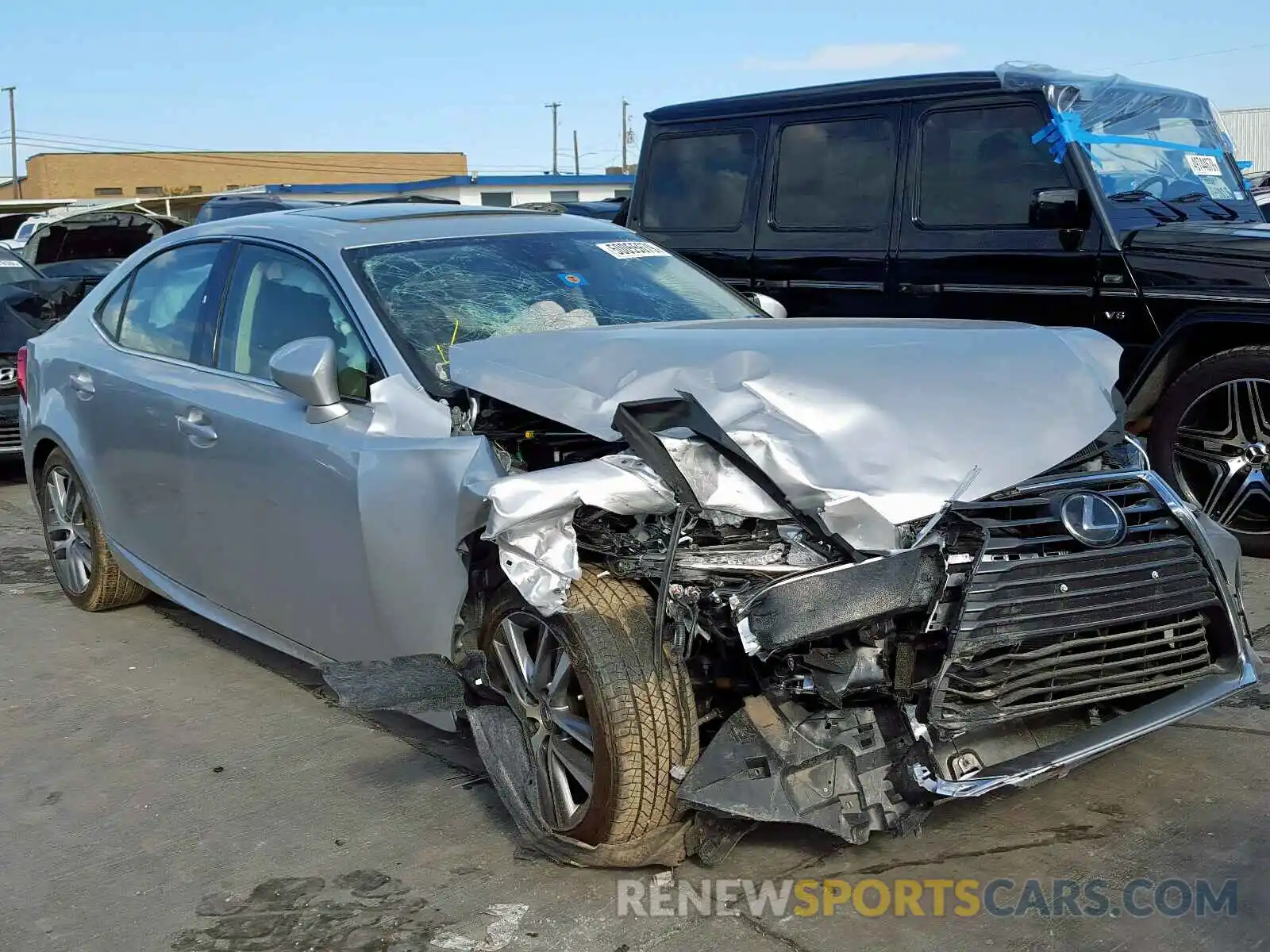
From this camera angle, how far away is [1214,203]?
6.71 meters

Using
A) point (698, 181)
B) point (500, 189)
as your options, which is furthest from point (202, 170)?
point (698, 181)

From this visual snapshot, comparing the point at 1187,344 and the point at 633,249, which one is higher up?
the point at 633,249

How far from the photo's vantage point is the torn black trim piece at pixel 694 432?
314 cm

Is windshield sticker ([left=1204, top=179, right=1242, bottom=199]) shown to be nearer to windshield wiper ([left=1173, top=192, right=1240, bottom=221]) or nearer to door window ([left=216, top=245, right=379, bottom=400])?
windshield wiper ([left=1173, top=192, right=1240, bottom=221])

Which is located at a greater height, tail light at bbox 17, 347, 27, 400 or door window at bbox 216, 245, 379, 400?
door window at bbox 216, 245, 379, 400

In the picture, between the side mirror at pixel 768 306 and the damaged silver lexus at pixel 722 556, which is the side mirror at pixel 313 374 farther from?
the side mirror at pixel 768 306

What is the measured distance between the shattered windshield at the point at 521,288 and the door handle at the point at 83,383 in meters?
1.56

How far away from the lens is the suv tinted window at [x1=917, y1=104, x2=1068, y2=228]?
20.8ft

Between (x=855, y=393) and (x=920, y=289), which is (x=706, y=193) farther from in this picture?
(x=855, y=393)

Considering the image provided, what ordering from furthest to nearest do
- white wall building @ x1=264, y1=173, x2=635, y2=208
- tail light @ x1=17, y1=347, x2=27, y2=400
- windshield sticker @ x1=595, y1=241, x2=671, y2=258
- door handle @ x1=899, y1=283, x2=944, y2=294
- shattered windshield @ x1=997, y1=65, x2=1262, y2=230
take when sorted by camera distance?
white wall building @ x1=264, y1=173, x2=635, y2=208 < door handle @ x1=899, y1=283, x2=944, y2=294 < shattered windshield @ x1=997, y1=65, x2=1262, y2=230 < tail light @ x1=17, y1=347, x2=27, y2=400 < windshield sticker @ x1=595, y1=241, x2=671, y2=258

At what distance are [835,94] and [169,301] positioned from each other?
3.55 meters

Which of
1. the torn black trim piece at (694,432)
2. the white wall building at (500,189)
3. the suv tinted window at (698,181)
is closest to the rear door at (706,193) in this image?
the suv tinted window at (698,181)

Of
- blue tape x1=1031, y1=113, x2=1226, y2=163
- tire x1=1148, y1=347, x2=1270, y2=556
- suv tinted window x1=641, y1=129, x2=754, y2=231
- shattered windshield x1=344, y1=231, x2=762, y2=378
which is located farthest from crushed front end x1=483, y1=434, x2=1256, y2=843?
suv tinted window x1=641, y1=129, x2=754, y2=231

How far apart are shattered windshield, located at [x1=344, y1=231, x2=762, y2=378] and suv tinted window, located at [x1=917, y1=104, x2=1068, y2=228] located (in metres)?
2.01
